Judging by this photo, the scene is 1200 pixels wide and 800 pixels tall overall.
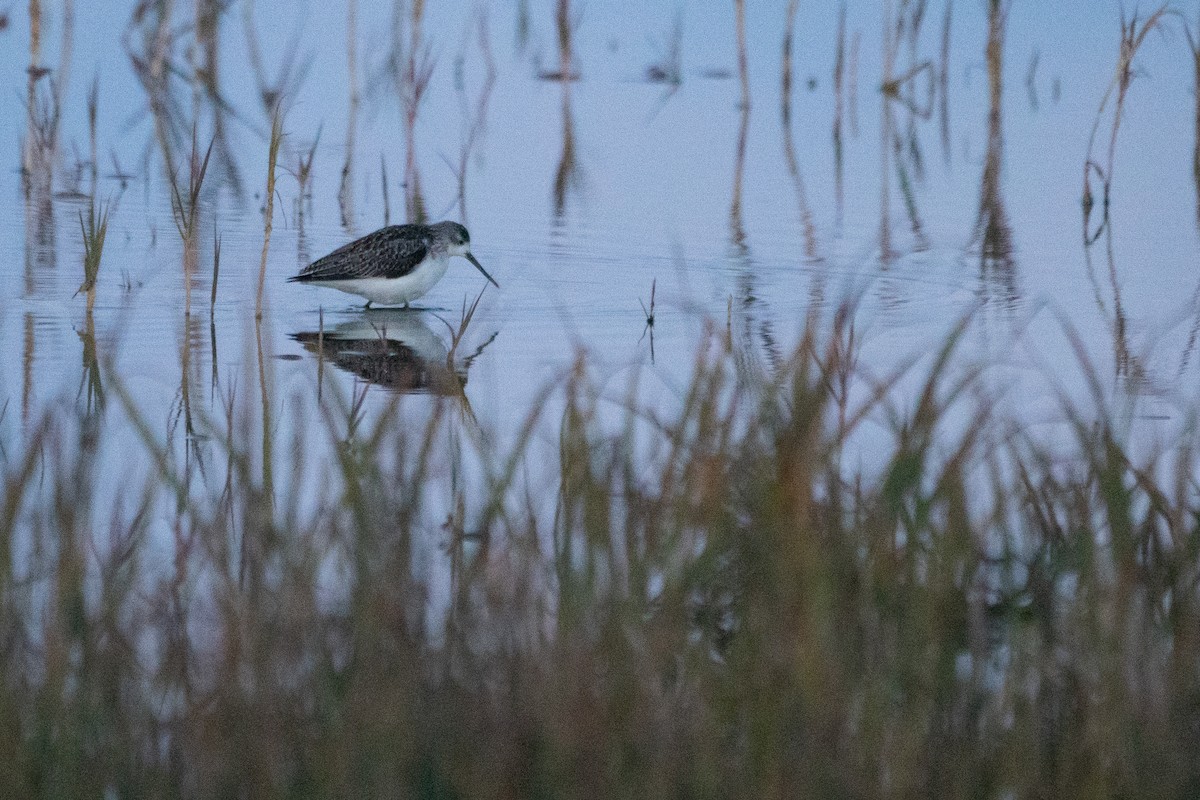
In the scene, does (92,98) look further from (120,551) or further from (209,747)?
(209,747)

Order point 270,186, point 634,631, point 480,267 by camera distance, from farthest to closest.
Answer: point 480,267, point 270,186, point 634,631

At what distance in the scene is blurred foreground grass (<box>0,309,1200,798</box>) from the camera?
109 inches

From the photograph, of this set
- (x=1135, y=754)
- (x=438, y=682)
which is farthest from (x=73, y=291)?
(x=1135, y=754)

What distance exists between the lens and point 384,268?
725 cm

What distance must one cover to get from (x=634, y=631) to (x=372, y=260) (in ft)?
14.4

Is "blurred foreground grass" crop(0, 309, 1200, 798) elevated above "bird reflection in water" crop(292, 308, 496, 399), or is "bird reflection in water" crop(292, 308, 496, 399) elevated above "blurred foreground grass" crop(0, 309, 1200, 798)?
"bird reflection in water" crop(292, 308, 496, 399)

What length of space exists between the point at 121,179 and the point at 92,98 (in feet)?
2.47

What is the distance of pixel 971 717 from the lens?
3191 millimetres

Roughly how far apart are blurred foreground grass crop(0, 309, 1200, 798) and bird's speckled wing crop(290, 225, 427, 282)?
10.3 feet

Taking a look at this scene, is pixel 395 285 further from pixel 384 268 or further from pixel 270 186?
pixel 270 186

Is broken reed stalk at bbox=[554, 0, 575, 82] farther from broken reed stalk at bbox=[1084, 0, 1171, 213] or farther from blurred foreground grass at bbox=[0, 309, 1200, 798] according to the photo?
blurred foreground grass at bbox=[0, 309, 1200, 798]


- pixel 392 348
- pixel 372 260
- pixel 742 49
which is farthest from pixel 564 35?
pixel 392 348

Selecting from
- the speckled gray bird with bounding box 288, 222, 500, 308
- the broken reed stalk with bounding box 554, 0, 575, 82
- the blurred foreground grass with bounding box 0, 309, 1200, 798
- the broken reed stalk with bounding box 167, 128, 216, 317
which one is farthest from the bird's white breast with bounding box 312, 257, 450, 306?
the broken reed stalk with bounding box 554, 0, 575, 82

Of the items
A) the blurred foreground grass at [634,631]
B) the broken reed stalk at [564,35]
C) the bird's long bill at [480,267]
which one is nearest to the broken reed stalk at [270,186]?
the bird's long bill at [480,267]
